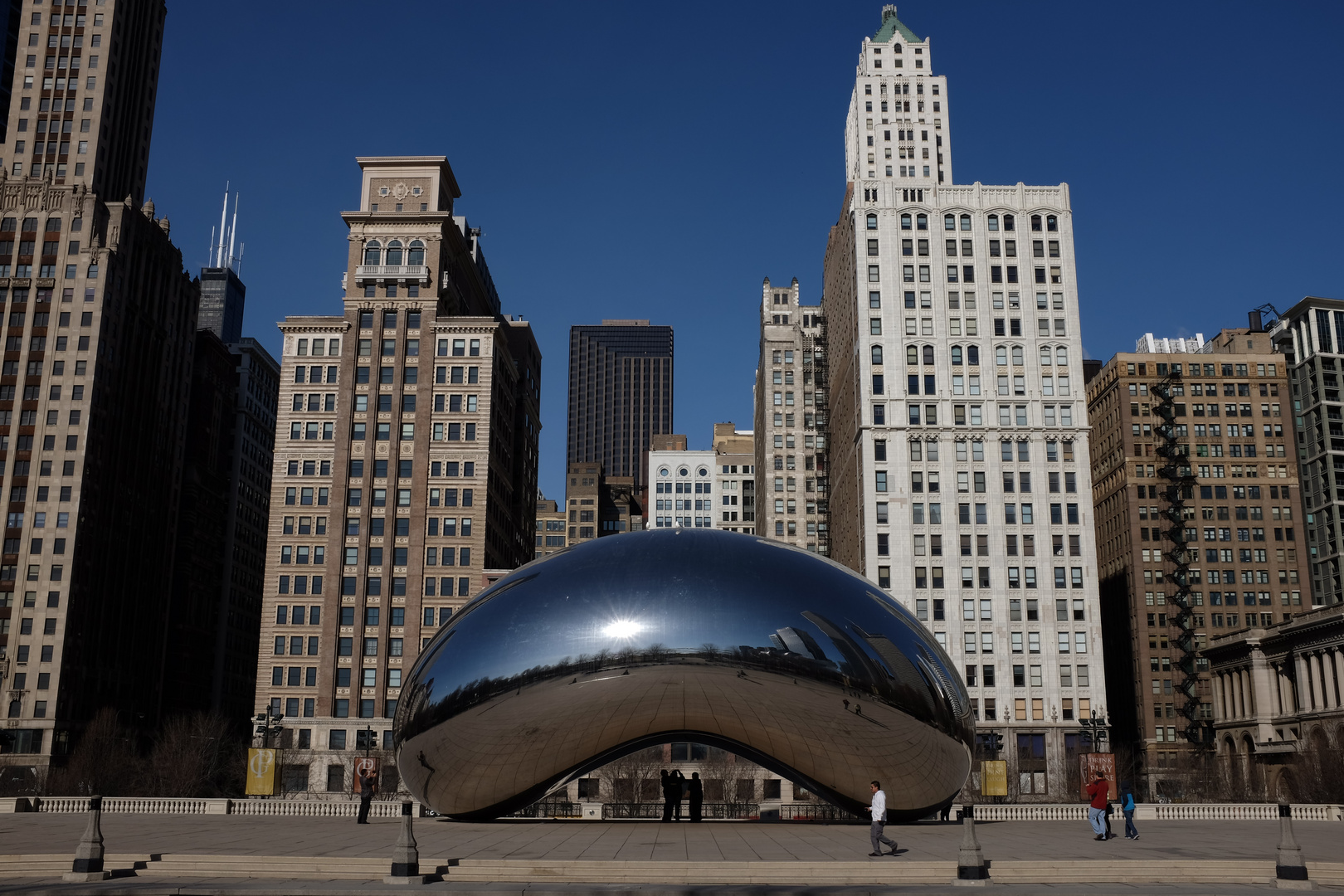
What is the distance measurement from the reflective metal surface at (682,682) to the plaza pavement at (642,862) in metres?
1.48

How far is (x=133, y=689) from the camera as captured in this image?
113m

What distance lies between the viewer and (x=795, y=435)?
144750mm

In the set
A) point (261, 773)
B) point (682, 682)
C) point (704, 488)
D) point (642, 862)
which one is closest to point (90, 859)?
point (642, 862)

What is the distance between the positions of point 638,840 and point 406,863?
743 cm

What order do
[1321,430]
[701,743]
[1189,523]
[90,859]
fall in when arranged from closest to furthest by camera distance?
[90,859] → [701,743] → [1189,523] → [1321,430]

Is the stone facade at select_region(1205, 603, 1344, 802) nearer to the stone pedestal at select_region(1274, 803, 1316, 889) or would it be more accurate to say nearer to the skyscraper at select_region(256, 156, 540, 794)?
the stone pedestal at select_region(1274, 803, 1316, 889)

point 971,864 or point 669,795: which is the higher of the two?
point 669,795

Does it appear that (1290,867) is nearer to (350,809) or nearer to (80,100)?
(350,809)

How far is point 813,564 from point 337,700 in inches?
3144

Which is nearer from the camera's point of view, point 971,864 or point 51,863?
point 971,864

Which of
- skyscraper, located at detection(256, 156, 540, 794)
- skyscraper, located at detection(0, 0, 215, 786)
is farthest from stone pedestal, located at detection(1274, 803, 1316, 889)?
skyscraper, located at detection(0, 0, 215, 786)

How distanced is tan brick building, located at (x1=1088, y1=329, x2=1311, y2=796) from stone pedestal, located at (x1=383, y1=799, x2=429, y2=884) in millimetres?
116219

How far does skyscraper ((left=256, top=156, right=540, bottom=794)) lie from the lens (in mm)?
97562

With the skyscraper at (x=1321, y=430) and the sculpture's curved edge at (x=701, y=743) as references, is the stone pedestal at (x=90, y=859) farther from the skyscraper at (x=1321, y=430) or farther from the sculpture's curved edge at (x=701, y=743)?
the skyscraper at (x=1321, y=430)
